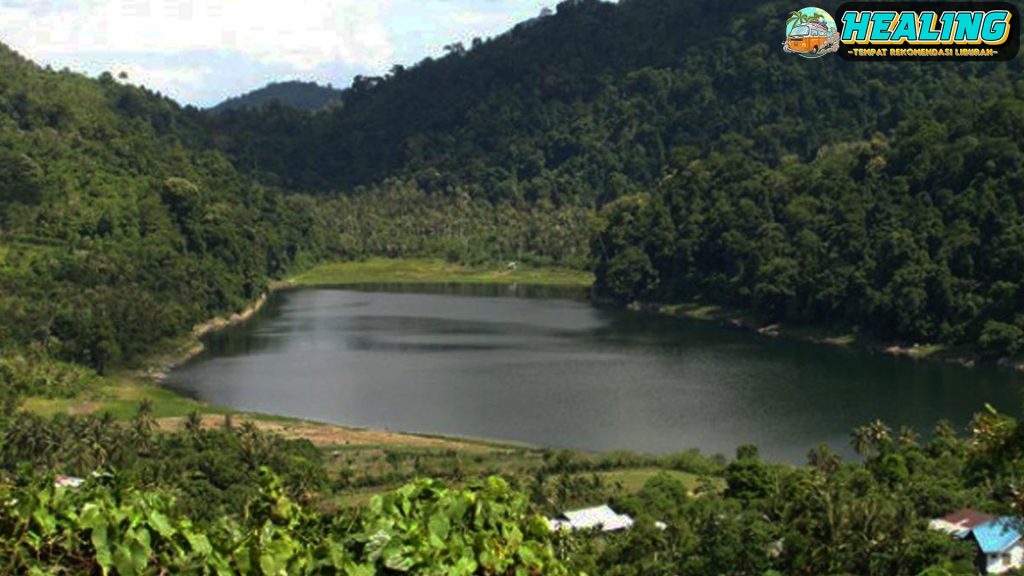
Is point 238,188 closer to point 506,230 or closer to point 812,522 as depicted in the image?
point 506,230

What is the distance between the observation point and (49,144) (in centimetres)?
12462

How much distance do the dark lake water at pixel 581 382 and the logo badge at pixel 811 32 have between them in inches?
940

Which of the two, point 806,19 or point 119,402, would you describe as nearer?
point 119,402

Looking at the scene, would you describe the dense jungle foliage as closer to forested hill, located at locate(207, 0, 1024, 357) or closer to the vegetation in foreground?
the vegetation in foreground

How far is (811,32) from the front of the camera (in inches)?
4579

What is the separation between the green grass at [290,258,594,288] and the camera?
147 meters

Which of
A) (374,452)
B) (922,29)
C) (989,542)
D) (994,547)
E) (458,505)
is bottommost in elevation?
(374,452)

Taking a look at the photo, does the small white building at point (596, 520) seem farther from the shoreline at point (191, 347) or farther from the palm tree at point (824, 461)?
the shoreline at point (191, 347)

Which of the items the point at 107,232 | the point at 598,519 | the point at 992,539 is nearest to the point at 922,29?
the point at 992,539

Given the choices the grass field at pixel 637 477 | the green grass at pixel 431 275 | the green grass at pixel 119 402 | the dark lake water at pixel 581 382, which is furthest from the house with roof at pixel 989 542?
the green grass at pixel 431 275

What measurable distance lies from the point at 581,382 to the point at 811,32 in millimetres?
52096

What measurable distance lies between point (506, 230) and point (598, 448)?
10706 cm

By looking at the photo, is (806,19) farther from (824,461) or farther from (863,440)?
(824,461)

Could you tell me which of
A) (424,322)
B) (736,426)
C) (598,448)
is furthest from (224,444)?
(424,322)
